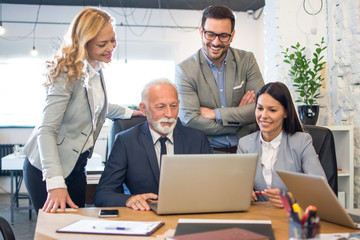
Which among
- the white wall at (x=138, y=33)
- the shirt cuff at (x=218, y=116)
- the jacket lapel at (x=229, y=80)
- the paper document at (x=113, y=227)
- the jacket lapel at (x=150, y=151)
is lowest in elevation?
the paper document at (x=113, y=227)

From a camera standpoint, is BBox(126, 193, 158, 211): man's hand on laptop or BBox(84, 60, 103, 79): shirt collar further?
BBox(84, 60, 103, 79): shirt collar

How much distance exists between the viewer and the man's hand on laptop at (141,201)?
1771mm

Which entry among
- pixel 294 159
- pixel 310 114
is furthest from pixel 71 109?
pixel 310 114

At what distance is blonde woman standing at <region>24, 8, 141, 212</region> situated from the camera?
1.93 metres

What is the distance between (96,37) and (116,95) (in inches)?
242

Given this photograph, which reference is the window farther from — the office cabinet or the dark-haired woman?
the dark-haired woman

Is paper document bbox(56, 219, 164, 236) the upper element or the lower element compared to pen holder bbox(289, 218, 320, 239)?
lower

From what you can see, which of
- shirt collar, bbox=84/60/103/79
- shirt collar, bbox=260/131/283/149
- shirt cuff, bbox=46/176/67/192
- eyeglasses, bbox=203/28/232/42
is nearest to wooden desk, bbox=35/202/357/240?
shirt cuff, bbox=46/176/67/192

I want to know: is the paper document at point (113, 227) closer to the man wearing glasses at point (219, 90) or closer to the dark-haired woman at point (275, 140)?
the dark-haired woman at point (275, 140)

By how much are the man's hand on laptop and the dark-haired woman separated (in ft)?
2.11

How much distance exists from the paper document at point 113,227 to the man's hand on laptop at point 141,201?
22 centimetres

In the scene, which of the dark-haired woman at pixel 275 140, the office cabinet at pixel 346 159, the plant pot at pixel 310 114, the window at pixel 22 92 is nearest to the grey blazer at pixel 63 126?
the dark-haired woman at pixel 275 140

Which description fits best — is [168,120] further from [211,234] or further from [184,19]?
[184,19]

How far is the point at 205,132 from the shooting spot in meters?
2.52
